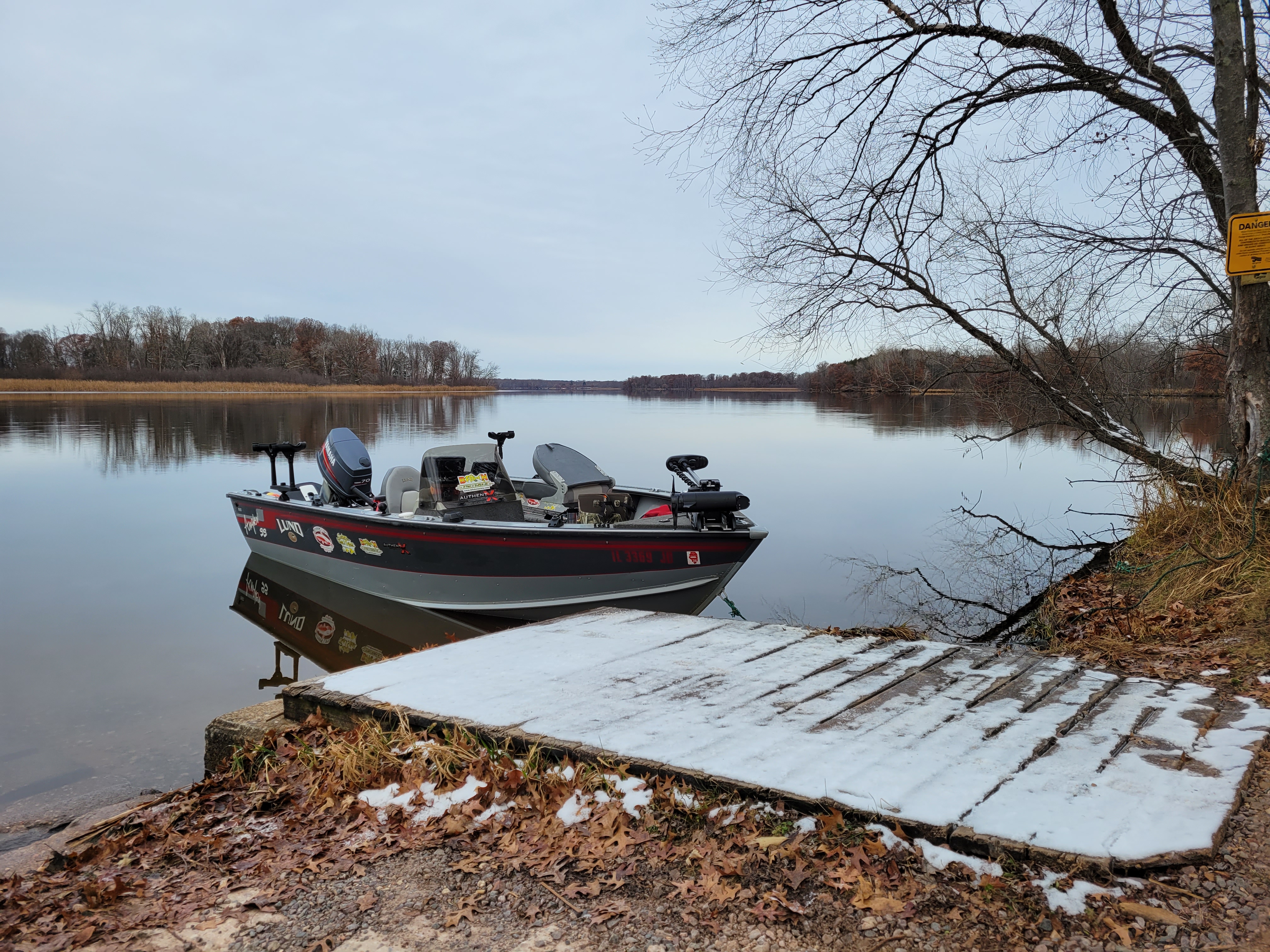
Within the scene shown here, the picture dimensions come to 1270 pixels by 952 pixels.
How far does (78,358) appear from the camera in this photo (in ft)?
319

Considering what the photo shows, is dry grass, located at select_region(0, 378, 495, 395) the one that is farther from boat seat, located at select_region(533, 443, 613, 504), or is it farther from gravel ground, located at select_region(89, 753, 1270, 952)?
gravel ground, located at select_region(89, 753, 1270, 952)

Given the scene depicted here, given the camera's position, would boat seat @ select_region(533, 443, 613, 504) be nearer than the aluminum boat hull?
No

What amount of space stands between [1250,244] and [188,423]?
44856 mm

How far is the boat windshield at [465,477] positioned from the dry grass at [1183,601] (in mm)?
6223

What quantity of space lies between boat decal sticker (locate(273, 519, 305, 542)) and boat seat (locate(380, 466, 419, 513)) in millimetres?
1627

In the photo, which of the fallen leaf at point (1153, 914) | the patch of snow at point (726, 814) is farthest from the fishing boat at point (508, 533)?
the fallen leaf at point (1153, 914)

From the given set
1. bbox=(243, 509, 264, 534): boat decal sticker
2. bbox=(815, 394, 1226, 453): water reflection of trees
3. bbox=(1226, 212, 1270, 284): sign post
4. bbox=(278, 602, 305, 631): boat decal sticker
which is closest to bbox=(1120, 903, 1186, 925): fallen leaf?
bbox=(1226, 212, 1270, 284): sign post

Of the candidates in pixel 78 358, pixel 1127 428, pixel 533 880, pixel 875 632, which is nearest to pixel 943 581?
pixel 1127 428

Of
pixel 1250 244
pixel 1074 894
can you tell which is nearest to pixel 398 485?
pixel 1250 244

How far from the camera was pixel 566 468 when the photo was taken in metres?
9.81

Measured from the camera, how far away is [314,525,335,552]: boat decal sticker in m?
10.2

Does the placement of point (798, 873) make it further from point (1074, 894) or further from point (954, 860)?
point (1074, 894)

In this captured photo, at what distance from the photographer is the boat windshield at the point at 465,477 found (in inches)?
362

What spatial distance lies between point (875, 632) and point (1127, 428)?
233 inches
